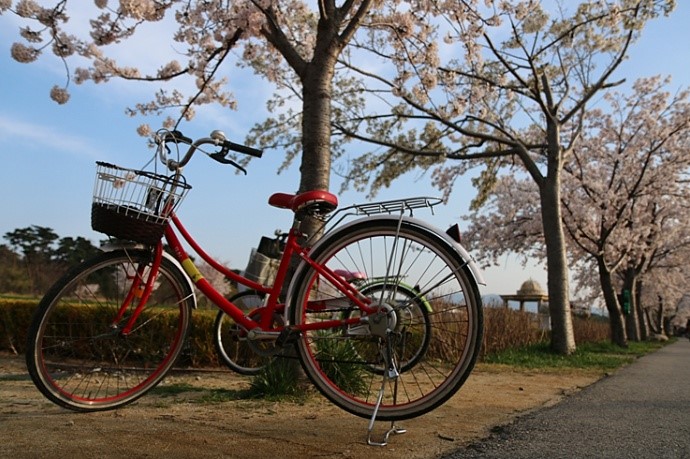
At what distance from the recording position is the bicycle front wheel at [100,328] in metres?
2.98

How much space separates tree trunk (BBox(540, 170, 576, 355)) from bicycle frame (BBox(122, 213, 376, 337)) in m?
9.45

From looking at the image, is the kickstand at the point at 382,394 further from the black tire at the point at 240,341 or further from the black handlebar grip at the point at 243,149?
the black handlebar grip at the point at 243,149

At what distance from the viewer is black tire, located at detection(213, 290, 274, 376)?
3438mm

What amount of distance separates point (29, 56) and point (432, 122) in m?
8.72

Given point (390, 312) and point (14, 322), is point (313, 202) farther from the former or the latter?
point (14, 322)

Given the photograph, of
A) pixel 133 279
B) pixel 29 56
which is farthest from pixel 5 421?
pixel 29 56

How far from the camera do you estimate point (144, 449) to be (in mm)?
2451

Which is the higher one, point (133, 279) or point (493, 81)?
point (493, 81)

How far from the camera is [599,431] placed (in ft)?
10.2

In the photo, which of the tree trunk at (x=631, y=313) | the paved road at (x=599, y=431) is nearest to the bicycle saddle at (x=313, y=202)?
the paved road at (x=599, y=431)

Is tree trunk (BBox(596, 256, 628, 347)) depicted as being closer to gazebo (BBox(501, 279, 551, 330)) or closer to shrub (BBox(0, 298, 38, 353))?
gazebo (BBox(501, 279, 551, 330))

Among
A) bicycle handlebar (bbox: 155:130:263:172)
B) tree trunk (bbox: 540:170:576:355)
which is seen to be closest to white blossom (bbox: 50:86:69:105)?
bicycle handlebar (bbox: 155:130:263:172)

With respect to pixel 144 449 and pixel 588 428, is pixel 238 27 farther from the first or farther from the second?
pixel 588 428

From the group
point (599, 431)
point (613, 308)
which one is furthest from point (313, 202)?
point (613, 308)
